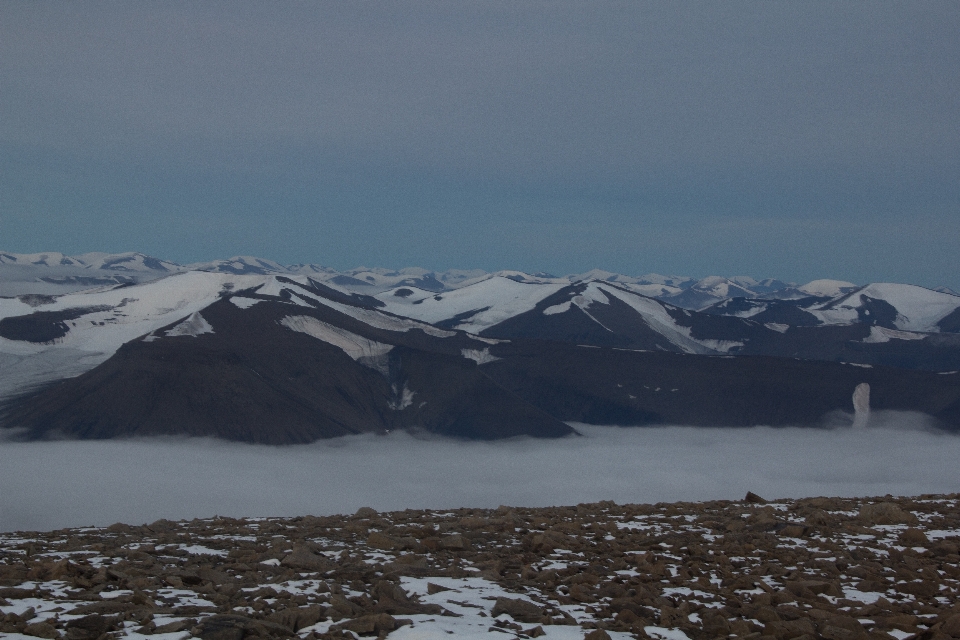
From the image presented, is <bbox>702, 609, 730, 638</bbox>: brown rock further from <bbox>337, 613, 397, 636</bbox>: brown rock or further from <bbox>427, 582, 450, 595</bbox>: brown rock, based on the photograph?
<bbox>337, 613, 397, 636</bbox>: brown rock

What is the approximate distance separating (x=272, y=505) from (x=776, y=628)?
76365 millimetres

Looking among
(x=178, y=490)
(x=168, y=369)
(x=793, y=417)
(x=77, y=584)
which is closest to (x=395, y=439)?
(x=168, y=369)

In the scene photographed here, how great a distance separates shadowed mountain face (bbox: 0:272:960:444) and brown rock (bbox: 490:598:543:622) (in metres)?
108

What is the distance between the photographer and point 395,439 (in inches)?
5079

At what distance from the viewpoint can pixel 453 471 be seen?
365ft

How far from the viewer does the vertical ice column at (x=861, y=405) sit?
150 m

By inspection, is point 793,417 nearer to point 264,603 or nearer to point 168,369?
point 168,369

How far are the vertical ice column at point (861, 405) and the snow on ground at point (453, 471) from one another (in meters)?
1.82

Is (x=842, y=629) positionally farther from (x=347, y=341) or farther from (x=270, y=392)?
(x=347, y=341)

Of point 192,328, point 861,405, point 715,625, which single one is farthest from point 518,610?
point 861,405

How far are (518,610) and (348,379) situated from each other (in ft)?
423

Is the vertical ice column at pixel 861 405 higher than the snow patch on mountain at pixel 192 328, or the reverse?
the snow patch on mountain at pixel 192 328

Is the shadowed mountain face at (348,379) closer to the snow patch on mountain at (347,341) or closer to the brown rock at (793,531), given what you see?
the snow patch on mountain at (347,341)

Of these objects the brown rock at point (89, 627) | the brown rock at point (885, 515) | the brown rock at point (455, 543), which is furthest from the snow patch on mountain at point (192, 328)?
the brown rock at point (89, 627)
